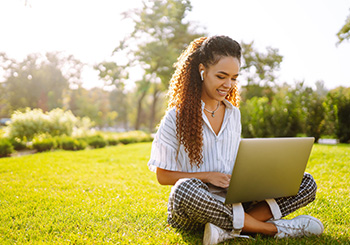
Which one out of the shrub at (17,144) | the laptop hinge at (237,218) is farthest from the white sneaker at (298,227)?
the shrub at (17,144)

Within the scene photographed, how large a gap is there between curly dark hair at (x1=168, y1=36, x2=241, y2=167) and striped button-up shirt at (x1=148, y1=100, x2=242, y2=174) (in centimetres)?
5

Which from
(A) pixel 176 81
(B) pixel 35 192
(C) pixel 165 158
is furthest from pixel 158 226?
(B) pixel 35 192

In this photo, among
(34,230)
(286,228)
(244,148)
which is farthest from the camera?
(34,230)

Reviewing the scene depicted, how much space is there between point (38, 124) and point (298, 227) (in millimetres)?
10860

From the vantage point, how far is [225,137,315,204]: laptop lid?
6.29ft

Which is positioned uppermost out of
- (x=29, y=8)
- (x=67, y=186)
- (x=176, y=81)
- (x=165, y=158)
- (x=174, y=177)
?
(x=29, y=8)

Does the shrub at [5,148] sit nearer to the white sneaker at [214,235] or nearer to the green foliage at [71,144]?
the green foliage at [71,144]

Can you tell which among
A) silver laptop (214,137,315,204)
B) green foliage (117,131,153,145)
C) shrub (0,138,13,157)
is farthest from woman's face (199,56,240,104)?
green foliage (117,131,153,145)

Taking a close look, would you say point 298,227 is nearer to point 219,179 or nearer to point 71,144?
point 219,179

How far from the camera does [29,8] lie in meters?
Answer: 7.92

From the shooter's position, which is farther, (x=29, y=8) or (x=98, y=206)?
(x=29, y=8)

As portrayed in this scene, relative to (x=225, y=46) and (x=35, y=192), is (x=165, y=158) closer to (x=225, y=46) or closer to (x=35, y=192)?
(x=225, y=46)

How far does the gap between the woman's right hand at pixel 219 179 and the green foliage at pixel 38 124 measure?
9.61 m

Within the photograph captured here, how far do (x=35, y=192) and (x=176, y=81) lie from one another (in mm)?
2547
